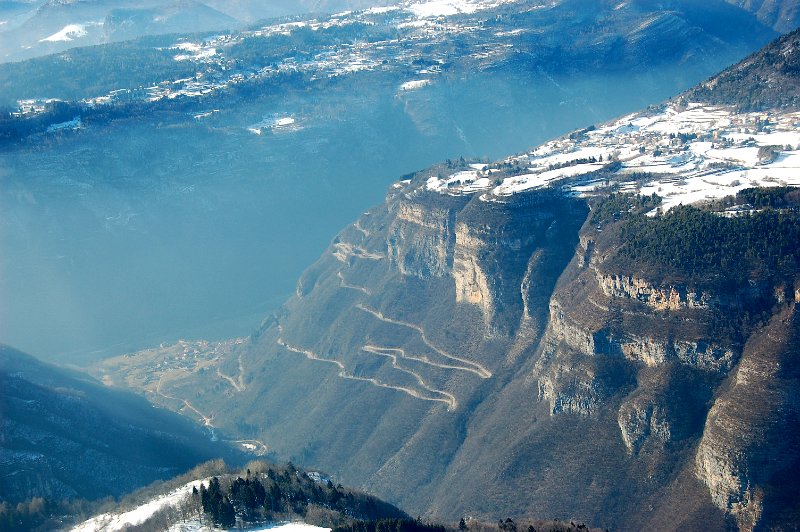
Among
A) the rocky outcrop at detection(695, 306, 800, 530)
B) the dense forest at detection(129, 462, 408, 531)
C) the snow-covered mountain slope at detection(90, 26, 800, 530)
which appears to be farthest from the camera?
the snow-covered mountain slope at detection(90, 26, 800, 530)

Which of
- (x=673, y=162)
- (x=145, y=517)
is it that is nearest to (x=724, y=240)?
(x=673, y=162)

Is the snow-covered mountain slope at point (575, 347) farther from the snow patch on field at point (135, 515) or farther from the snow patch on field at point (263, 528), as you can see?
the snow patch on field at point (135, 515)

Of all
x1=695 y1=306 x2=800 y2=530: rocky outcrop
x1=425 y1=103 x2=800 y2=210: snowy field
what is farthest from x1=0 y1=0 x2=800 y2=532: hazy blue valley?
x1=425 y1=103 x2=800 y2=210: snowy field

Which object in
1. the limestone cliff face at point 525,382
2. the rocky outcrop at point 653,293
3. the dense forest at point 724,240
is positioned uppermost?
the dense forest at point 724,240

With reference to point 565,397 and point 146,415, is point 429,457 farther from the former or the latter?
point 146,415

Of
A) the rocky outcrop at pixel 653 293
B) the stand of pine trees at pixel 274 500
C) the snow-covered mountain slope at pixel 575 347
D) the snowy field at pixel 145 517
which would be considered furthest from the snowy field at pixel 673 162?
the snowy field at pixel 145 517

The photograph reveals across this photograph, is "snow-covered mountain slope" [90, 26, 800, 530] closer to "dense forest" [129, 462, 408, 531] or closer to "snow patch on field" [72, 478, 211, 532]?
"dense forest" [129, 462, 408, 531]

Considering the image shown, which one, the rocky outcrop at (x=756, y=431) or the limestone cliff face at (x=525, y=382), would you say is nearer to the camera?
the rocky outcrop at (x=756, y=431)

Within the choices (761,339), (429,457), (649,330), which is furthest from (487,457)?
(761,339)
